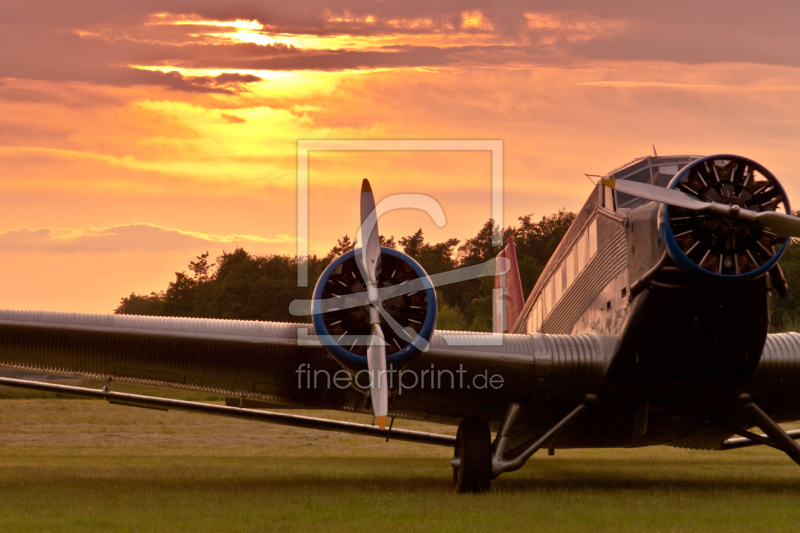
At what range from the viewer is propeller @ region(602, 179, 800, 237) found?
444 inches

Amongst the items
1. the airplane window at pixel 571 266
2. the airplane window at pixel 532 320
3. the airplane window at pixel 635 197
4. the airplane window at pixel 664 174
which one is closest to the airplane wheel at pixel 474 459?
the airplane window at pixel 571 266

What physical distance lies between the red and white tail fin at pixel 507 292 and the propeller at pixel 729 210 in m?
11.2

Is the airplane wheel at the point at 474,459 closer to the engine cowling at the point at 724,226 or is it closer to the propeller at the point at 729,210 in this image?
the engine cowling at the point at 724,226

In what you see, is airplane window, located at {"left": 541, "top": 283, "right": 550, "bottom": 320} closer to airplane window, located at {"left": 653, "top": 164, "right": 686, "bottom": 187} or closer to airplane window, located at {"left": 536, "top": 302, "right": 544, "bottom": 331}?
airplane window, located at {"left": 536, "top": 302, "right": 544, "bottom": 331}

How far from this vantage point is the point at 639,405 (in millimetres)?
13961

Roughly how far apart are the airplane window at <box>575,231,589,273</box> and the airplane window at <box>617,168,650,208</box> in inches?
64.8

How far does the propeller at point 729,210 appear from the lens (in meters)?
11.3

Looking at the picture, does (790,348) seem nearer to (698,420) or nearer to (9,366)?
(698,420)

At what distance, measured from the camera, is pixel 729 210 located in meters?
11.4

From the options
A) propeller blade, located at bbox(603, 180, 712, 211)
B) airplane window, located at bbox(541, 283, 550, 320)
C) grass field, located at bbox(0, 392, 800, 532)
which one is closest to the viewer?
grass field, located at bbox(0, 392, 800, 532)

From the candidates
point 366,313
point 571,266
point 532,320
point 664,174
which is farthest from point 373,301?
point 532,320

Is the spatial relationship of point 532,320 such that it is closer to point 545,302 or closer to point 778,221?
point 545,302

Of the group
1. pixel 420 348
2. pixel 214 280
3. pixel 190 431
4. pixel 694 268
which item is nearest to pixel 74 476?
pixel 420 348

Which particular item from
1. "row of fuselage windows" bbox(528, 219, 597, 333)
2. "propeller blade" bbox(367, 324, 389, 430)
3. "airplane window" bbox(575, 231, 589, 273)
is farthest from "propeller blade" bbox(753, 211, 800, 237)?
"propeller blade" bbox(367, 324, 389, 430)
